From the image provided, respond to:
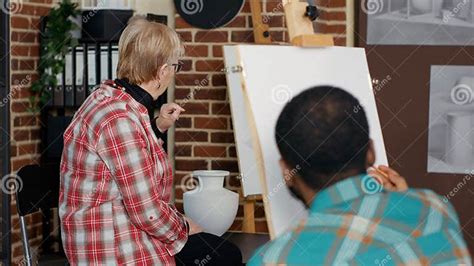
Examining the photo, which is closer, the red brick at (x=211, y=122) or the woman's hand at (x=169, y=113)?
the woman's hand at (x=169, y=113)

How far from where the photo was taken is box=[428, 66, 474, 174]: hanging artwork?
381 cm

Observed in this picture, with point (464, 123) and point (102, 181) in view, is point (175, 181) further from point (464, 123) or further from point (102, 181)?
point (102, 181)

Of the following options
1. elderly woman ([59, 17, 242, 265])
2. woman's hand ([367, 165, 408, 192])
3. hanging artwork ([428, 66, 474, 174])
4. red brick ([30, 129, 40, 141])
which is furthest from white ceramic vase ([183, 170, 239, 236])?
red brick ([30, 129, 40, 141])

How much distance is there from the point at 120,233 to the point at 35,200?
0.57 metres

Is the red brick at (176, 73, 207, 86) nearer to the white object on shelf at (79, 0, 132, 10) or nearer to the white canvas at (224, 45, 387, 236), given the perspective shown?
the white object on shelf at (79, 0, 132, 10)

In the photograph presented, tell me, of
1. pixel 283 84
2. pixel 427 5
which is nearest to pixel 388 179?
pixel 283 84

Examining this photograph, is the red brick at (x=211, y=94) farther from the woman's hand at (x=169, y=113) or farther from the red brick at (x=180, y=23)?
the woman's hand at (x=169, y=113)

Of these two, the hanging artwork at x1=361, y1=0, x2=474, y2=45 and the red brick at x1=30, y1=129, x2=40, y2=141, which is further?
the red brick at x1=30, y1=129, x2=40, y2=141

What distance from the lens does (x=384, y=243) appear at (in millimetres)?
1622

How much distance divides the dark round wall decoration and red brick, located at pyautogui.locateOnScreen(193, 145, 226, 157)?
0.54 metres

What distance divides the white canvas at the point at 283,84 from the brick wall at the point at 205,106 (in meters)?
1.33

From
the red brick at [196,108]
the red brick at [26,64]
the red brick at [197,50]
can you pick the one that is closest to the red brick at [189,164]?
the red brick at [196,108]

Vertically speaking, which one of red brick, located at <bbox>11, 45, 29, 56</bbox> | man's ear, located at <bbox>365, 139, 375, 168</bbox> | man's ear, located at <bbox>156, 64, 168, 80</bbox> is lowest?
man's ear, located at <bbox>365, 139, 375, 168</bbox>

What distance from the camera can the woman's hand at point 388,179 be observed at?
1.88m
